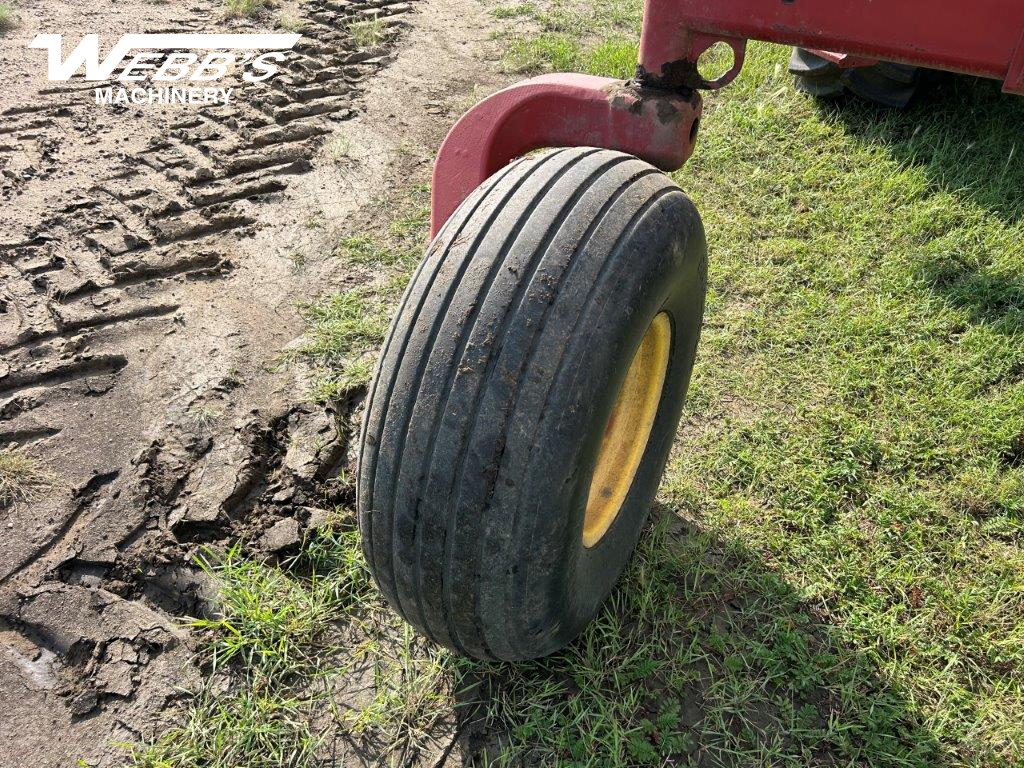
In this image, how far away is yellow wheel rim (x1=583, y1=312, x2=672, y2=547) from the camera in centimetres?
221

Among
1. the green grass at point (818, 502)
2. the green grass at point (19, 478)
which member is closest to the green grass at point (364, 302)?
the green grass at point (818, 502)

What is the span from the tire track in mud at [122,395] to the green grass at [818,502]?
0.33m

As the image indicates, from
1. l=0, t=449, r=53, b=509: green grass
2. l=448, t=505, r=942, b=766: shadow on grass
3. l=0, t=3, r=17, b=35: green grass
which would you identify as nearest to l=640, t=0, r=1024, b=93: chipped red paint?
l=448, t=505, r=942, b=766: shadow on grass

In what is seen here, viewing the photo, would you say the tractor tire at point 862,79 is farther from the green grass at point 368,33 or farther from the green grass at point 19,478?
the green grass at point 19,478

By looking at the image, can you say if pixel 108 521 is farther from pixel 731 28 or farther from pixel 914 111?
pixel 914 111

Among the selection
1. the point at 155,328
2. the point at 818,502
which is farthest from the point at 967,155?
the point at 155,328

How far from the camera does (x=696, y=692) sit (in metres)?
2.16

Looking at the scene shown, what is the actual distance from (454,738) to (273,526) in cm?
94

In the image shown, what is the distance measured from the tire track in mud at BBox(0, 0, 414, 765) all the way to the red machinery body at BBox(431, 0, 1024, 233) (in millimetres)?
1141

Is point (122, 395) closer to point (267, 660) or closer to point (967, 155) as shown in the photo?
point (267, 660)

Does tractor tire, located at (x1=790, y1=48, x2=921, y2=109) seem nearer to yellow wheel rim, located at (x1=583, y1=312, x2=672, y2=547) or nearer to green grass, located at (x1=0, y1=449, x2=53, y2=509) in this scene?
yellow wheel rim, located at (x1=583, y1=312, x2=672, y2=547)

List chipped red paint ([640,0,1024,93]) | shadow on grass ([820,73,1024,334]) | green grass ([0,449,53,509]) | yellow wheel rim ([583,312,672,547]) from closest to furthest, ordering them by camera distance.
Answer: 1. chipped red paint ([640,0,1024,93])
2. yellow wheel rim ([583,312,672,547])
3. green grass ([0,449,53,509])
4. shadow on grass ([820,73,1024,334])

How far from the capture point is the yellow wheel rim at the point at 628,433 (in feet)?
7.26

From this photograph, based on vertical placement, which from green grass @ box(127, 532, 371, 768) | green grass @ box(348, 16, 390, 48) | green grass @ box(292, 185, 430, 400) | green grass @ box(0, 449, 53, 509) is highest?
green grass @ box(348, 16, 390, 48)
